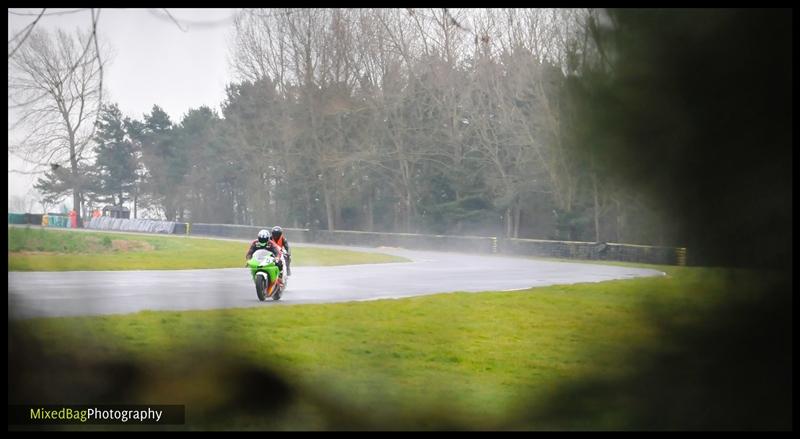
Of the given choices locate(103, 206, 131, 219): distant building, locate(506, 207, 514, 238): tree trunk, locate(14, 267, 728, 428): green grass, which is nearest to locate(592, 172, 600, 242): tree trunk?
locate(14, 267, 728, 428): green grass

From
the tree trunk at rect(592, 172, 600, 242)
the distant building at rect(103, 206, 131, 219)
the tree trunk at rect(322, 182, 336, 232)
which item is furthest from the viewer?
the tree trunk at rect(322, 182, 336, 232)

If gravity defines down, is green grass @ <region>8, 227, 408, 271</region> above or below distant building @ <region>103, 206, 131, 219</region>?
below

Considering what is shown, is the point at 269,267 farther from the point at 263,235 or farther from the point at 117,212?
the point at 117,212

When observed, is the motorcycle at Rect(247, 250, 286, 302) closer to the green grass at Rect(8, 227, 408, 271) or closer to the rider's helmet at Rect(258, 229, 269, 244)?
the green grass at Rect(8, 227, 408, 271)

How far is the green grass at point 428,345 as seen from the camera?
8.05 ft

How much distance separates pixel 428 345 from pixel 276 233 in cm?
194

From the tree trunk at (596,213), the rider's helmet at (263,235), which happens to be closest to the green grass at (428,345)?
the tree trunk at (596,213)

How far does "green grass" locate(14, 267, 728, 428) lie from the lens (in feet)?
8.05

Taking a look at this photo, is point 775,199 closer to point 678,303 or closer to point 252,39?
point 678,303

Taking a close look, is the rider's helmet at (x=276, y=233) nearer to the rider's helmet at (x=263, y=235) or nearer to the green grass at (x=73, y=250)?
the rider's helmet at (x=263, y=235)

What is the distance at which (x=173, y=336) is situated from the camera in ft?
8.97

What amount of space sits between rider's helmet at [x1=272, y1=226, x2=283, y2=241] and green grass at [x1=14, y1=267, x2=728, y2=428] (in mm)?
1136

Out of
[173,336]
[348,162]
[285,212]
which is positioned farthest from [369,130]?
[173,336]

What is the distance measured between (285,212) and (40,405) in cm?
203
